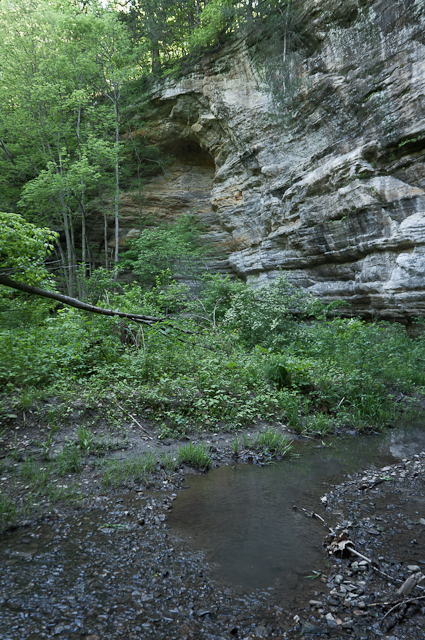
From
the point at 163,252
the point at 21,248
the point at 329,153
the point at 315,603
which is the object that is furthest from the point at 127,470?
the point at 329,153

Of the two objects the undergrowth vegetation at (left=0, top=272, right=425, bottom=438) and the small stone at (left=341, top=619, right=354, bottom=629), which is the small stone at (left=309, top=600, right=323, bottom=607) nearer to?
the small stone at (left=341, top=619, right=354, bottom=629)

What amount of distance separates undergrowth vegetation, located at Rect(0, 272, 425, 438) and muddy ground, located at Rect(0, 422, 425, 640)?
70.0 inches

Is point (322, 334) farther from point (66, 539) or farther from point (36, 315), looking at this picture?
point (66, 539)

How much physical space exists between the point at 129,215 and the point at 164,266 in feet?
19.6

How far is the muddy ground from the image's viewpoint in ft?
8.38

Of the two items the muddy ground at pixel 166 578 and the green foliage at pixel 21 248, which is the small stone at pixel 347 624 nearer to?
the muddy ground at pixel 166 578

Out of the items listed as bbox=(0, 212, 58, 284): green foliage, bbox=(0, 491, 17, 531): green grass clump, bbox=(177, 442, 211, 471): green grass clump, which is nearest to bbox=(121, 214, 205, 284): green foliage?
bbox=(0, 212, 58, 284): green foliage

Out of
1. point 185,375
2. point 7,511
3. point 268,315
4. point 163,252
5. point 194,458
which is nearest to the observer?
point 7,511

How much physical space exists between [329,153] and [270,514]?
622 inches

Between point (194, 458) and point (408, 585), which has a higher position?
point (408, 585)

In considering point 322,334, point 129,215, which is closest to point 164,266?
point 129,215

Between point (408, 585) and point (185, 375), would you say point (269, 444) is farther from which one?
point (408, 585)

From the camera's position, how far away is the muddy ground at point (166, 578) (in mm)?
2555

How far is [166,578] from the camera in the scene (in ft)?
10.1
